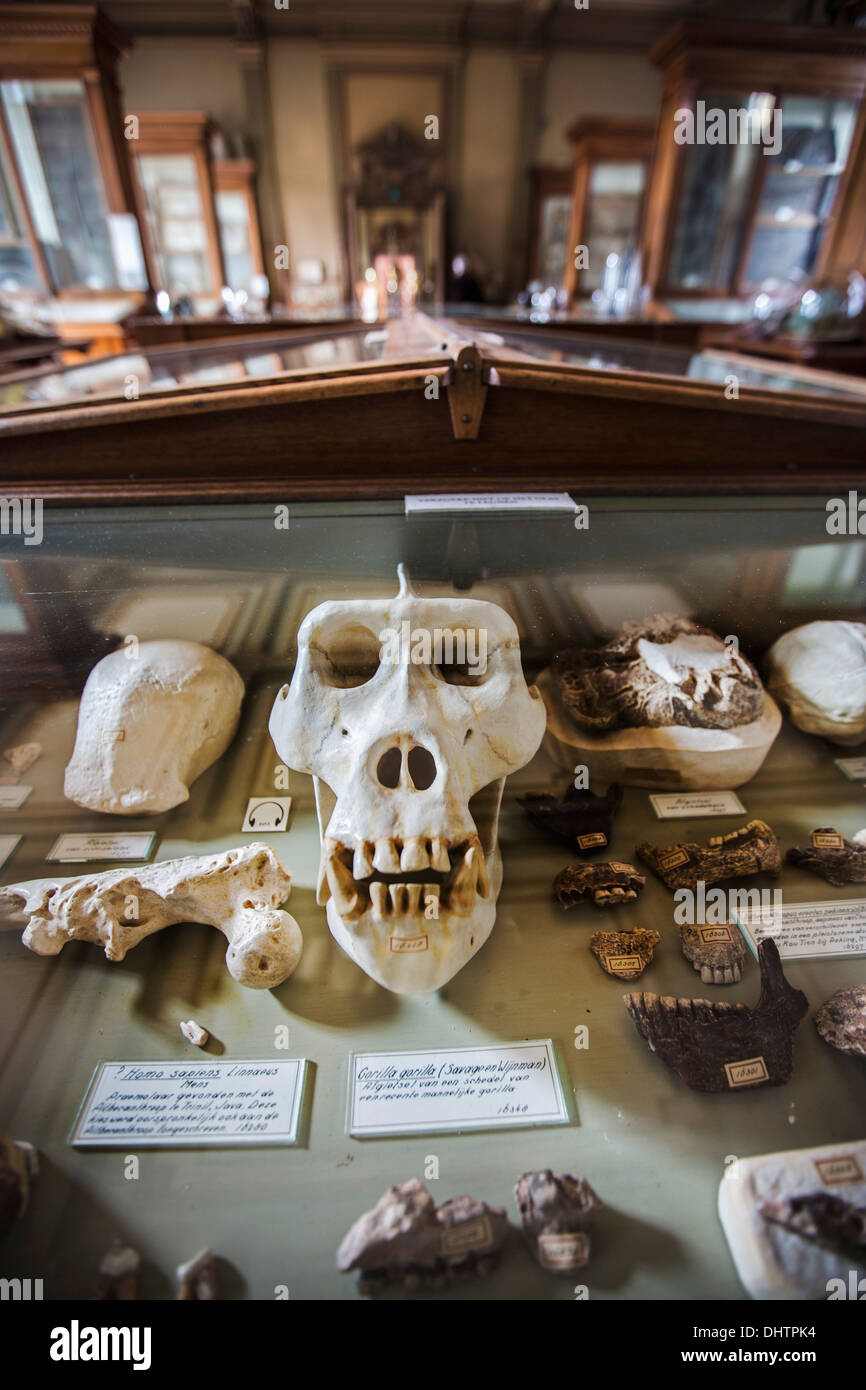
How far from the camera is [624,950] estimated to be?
4.86 feet

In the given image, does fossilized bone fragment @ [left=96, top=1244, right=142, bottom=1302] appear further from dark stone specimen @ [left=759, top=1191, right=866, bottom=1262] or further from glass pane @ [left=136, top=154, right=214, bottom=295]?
glass pane @ [left=136, top=154, right=214, bottom=295]

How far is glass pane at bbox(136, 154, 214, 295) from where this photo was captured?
721cm

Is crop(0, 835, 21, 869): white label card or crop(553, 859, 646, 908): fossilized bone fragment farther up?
crop(0, 835, 21, 869): white label card

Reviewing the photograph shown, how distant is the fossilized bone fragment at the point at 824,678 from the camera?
6.16 feet

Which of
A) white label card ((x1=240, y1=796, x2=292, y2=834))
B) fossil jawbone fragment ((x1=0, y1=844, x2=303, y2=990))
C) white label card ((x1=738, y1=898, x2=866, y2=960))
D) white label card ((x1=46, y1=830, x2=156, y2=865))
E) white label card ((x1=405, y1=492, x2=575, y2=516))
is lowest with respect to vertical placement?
white label card ((x1=738, y1=898, x2=866, y2=960))

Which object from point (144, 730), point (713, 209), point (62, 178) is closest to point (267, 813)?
point (144, 730)

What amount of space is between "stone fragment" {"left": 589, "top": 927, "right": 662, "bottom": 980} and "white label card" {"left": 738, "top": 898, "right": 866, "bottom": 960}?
9.4 inches

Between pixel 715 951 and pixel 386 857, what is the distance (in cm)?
79

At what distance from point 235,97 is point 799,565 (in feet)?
30.4

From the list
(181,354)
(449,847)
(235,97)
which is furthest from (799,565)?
(235,97)

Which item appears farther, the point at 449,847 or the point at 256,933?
the point at 256,933

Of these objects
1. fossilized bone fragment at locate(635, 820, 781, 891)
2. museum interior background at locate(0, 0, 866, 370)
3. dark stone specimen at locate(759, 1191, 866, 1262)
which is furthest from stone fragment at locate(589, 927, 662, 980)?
museum interior background at locate(0, 0, 866, 370)
